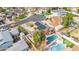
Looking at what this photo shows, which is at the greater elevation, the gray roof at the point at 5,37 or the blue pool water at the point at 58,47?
the gray roof at the point at 5,37

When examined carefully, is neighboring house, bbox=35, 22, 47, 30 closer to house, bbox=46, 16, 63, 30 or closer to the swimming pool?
house, bbox=46, 16, 63, 30

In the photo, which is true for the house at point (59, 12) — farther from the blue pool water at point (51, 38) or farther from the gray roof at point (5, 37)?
the gray roof at point (5, 37)

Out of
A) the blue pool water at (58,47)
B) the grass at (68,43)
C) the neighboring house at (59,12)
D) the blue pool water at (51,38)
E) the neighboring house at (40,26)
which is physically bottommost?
the blue pool water at (58,47)

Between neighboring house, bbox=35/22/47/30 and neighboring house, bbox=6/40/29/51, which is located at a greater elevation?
neighboring house, bbox=35/22/47/30

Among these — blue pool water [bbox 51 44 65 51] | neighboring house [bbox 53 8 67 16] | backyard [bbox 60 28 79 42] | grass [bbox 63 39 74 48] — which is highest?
neighboring house [bbox 53 8 67 16]

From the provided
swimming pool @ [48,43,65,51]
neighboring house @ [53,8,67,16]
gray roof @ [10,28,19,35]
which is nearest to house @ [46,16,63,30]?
neighboring house @ [53,8,67,16]

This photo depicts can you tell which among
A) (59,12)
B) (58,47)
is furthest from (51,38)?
(59,12)

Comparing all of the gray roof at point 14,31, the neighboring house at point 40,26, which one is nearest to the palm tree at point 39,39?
the neighboring house at point 40,26

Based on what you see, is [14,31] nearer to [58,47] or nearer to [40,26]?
[40,26]
